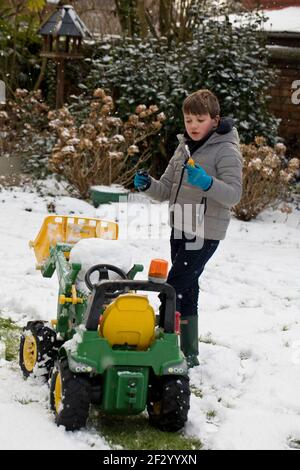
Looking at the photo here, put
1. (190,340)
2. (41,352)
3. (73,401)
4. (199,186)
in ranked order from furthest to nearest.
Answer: (190,340), (199,186), (41,352), (73,401)

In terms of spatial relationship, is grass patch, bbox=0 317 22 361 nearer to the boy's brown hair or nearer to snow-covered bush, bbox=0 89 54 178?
the boy's brown hair

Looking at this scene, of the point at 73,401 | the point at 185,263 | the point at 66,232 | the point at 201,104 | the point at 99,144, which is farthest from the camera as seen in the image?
the point at 99,144

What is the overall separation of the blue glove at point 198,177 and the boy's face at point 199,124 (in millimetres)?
314

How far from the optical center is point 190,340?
14.9ft

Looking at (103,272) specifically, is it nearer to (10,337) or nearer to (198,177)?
(198,177)

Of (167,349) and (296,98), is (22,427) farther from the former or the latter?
(296,98)

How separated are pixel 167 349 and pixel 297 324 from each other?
2274 millimetres

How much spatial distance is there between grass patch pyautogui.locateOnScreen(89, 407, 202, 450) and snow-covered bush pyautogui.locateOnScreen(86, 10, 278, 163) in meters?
6.54

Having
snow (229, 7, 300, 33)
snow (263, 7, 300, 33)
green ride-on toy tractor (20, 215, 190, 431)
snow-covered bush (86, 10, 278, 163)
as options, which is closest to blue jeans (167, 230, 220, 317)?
green ride-on toy tractor (20, 215, 190, 431)

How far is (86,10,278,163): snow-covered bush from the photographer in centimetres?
988


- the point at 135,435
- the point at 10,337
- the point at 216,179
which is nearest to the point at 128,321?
the point at 135,435

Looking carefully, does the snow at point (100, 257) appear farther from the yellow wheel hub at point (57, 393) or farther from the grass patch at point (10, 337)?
the grass patch at point (10, 337)

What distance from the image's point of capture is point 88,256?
151 inches

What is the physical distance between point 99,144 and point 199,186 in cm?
505
